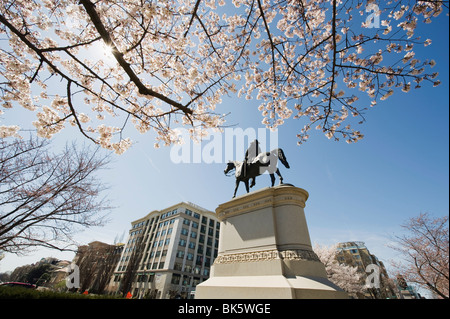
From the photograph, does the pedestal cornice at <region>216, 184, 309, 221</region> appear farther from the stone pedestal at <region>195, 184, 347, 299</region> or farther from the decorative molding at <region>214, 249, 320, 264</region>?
the decorative molding at <region>214, 249, 320, 264</region>

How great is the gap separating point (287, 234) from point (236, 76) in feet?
16.8

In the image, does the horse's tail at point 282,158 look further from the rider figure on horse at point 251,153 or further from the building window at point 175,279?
the building window at point 175,279

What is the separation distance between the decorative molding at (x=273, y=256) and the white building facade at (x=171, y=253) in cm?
3437

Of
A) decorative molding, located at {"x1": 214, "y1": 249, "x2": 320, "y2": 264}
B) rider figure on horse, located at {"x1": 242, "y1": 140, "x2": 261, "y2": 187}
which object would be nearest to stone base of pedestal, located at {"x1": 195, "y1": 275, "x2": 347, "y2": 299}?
decorative molding, located at {"x1": 214, "y1": 249, "x2": 320, "y2": 264}

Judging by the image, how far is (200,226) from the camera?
47.6m

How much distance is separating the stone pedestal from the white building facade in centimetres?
3404

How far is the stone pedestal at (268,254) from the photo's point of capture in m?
4.05

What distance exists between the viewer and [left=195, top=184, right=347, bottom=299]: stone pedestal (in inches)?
159

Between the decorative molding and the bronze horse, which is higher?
the bronze horse

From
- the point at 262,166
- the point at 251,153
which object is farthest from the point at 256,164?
the point at 251,153

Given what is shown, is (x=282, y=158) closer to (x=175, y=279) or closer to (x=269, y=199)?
(x=269, y=199)

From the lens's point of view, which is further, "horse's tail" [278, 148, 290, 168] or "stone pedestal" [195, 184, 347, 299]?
"horse's tail" [278, 148, 290, 168]

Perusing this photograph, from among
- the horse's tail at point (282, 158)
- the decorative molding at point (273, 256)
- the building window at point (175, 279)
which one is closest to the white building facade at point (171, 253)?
the building window at point (175, 279)
